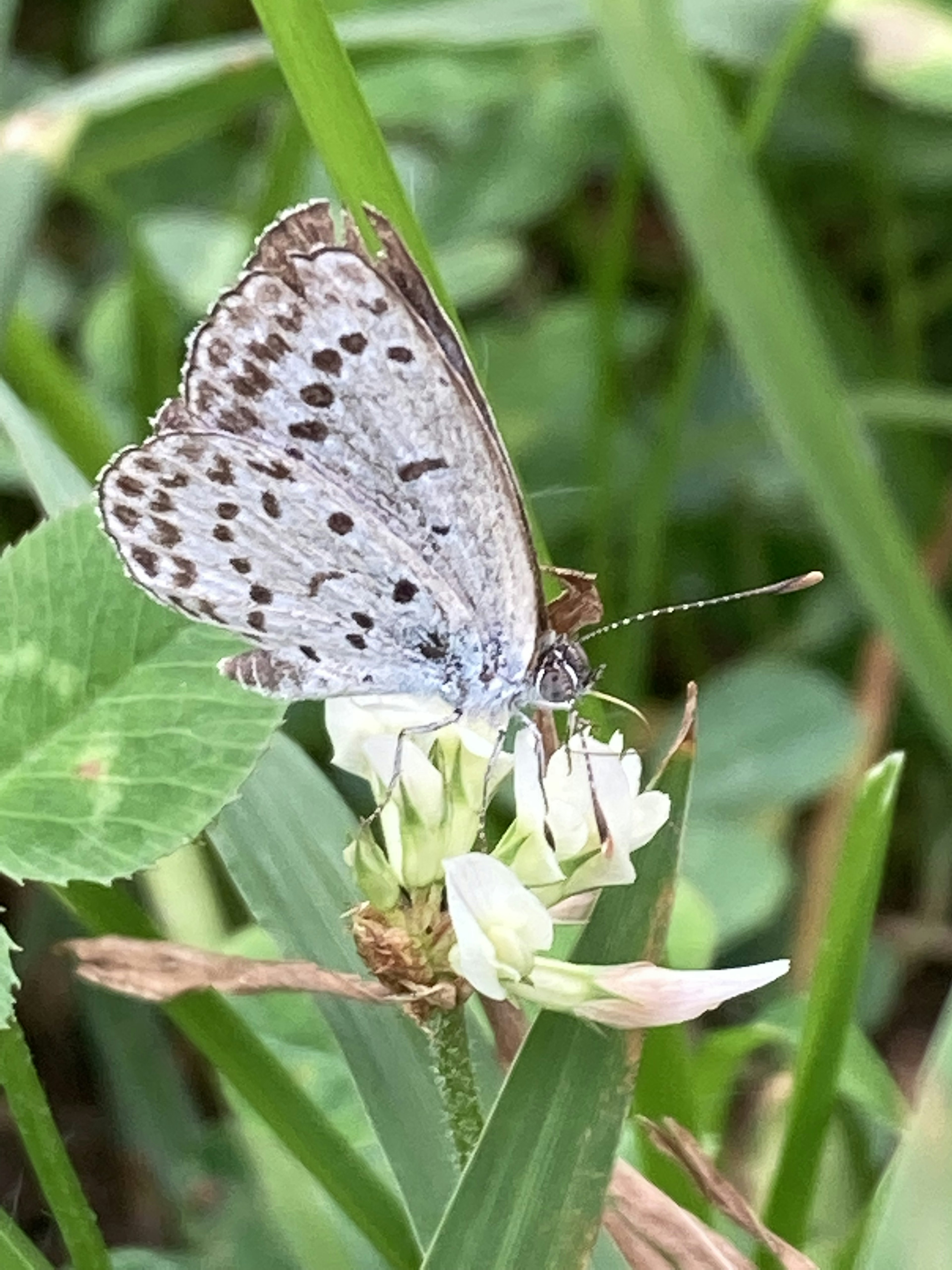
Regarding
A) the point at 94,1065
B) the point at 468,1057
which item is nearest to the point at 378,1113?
the point at 468,1057

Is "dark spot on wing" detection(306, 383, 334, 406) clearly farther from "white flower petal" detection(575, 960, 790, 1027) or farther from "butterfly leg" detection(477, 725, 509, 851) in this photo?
"white flower petal" detection(575, 960, 790, 1027)

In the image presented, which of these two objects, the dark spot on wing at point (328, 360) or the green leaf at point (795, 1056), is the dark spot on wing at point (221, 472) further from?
the green leaf at point (795, 1056)

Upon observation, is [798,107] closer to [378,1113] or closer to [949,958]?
[949,958]

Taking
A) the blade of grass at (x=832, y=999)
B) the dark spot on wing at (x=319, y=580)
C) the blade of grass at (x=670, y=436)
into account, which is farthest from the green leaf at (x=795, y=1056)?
the blade of grass at (x=670, y=436)

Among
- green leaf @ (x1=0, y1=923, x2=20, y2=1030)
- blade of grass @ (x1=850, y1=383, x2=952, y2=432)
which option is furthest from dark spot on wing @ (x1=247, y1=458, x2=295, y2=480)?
blade of grass @ (x1=850, y1=383, x2=952, y2=432)

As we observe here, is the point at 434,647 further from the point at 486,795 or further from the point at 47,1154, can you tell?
the point at 47,1154

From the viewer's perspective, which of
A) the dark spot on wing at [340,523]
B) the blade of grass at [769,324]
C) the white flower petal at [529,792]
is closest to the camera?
the white flower petal at [529,792]

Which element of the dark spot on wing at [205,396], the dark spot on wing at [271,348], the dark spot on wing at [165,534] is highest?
the dark spot on wing at [271,348]
